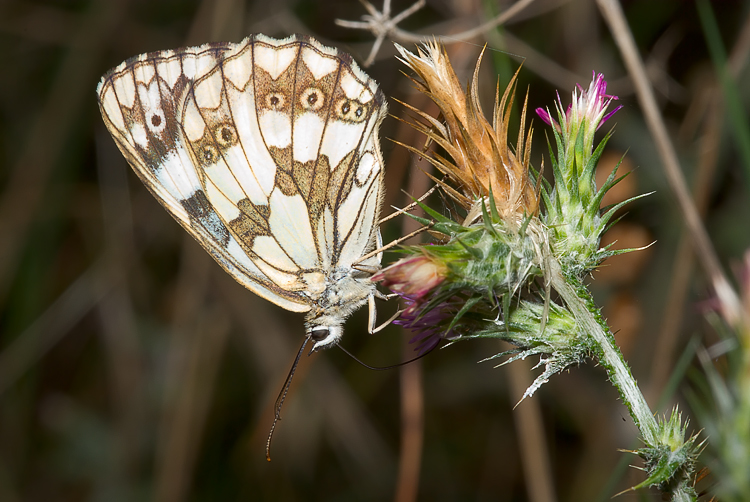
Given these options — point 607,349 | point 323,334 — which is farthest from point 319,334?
point 607,349

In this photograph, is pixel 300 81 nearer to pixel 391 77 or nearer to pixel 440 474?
pixel 391 77

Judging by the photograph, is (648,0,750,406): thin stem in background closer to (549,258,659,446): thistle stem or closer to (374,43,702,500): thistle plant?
(374,43,702,500): thistle plant

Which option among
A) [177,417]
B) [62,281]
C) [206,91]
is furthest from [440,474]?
[62,281]

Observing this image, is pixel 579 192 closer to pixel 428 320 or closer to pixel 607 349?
pixel 607 349

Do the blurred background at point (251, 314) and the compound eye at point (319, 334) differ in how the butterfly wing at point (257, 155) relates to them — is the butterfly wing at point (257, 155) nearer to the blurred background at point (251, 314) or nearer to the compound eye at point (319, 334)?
the compound eye at point (319, 334)

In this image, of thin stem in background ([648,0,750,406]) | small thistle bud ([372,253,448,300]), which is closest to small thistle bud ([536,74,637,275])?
small thistle bud ([372,253,448,300])

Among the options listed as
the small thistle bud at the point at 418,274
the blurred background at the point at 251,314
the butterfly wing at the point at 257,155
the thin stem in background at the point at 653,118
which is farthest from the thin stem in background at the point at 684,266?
the small thistle bud at the point at 418,274
